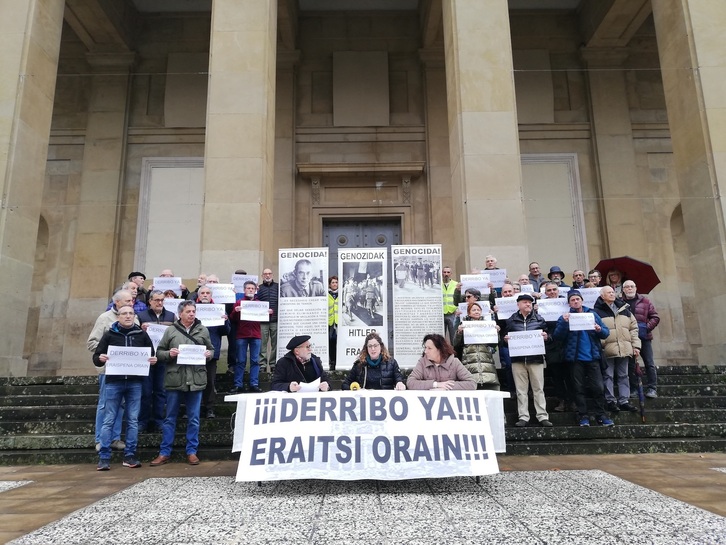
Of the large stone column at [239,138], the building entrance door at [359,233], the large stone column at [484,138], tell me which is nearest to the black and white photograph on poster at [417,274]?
the large stone column at [484,138]

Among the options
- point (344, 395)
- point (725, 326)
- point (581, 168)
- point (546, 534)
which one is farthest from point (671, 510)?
point (581, 168)

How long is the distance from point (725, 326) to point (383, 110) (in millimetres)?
10078

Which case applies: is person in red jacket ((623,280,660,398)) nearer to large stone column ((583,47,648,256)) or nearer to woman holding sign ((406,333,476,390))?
woman holding sign ((406,333,476,390))

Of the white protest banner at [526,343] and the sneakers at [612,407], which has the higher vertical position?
the white protest banner at [526,343]

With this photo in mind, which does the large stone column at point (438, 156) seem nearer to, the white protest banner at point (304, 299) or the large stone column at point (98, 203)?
the white protest banner at point (304, 299)

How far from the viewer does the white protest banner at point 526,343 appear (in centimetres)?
662

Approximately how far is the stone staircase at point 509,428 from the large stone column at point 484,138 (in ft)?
11.0

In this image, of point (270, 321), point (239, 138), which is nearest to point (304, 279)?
point (270, 321)

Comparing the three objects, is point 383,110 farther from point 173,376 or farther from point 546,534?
point 546,534

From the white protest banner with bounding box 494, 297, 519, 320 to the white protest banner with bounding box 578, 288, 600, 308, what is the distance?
1.02m

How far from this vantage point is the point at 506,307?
24.6ft

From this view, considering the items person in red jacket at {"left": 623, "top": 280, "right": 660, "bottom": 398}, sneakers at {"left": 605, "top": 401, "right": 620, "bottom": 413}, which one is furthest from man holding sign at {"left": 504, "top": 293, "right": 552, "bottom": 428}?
person in red jacket at {"left": 623, "top": 280, "right": 660, "bottom": 398}

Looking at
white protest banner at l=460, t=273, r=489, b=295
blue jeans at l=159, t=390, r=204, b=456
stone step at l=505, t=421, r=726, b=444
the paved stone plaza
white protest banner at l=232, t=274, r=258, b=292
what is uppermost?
white protest banner at l=232, t=274, r=258, b=292

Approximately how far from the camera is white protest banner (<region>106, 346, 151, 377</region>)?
591cm
